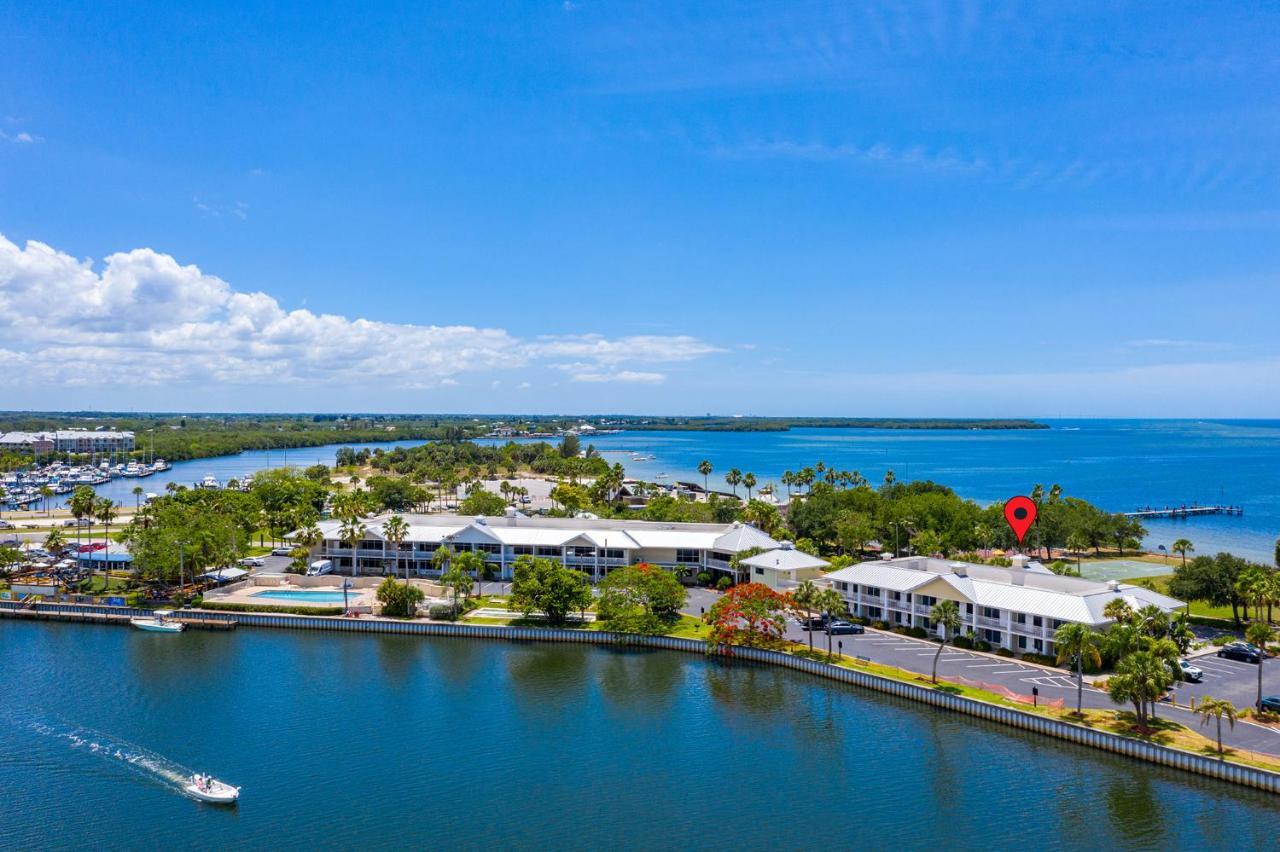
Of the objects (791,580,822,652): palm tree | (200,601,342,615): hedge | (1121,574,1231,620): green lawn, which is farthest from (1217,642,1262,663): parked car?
(200,601,342,615): hedge

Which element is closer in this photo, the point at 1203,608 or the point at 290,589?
the point at 1203,608

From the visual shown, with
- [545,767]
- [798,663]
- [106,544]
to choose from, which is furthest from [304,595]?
[798,663]

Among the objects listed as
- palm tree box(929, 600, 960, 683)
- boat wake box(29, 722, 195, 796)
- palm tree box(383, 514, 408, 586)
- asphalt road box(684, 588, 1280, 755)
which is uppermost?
palm tree box(383, 514, 408, 586)

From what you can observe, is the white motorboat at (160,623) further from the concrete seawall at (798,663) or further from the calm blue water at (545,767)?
the calm blue water at (545,767)

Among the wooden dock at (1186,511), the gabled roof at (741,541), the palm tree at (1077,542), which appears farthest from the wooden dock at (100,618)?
the wooden dock at (1186,511)

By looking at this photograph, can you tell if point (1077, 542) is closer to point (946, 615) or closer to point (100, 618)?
point (946, 615)

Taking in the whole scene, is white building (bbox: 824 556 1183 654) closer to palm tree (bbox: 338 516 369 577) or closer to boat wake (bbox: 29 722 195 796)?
palm tree (bbox: 338 516 369 577)
